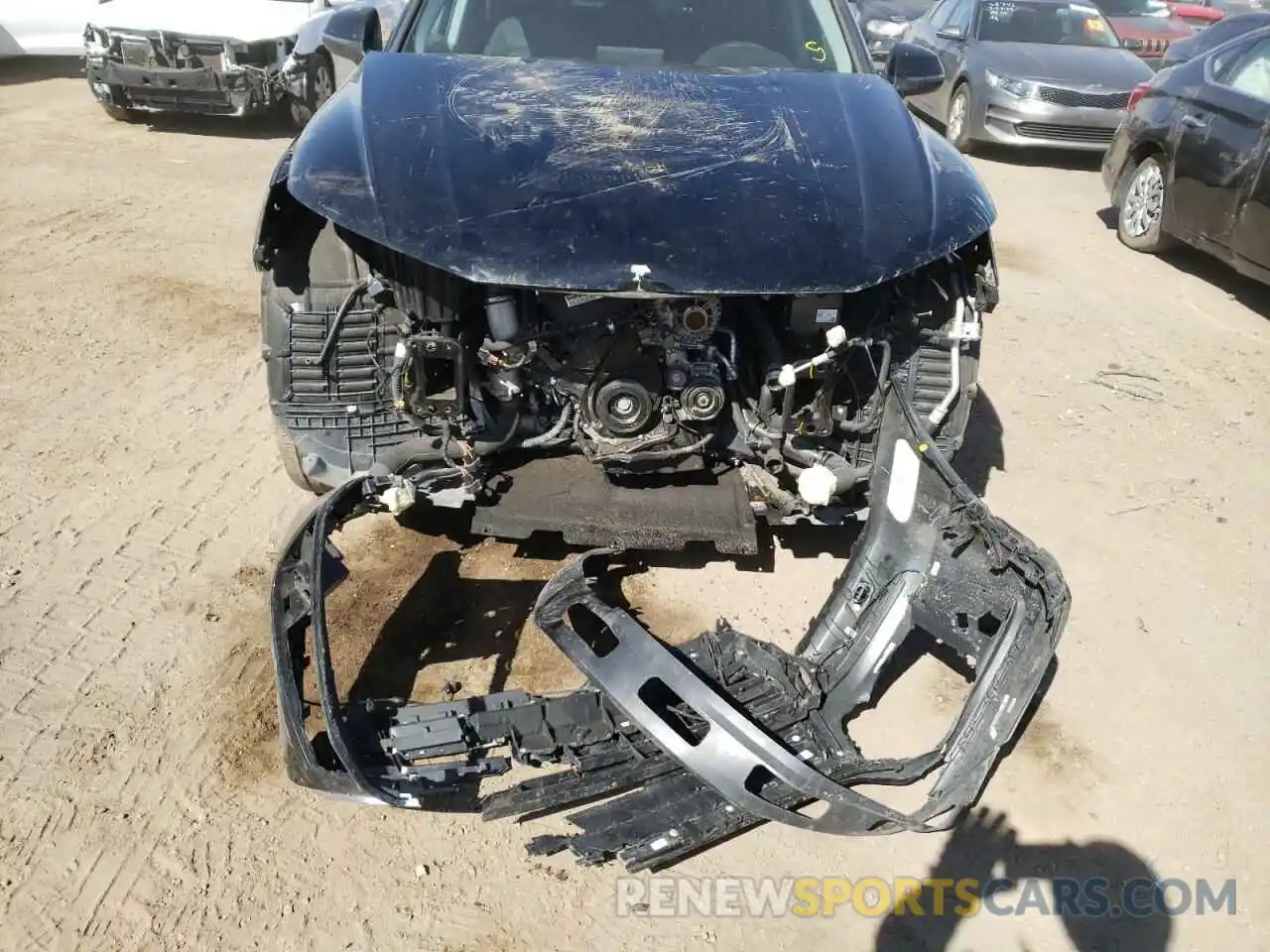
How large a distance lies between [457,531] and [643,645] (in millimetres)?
1536

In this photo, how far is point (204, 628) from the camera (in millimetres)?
3168

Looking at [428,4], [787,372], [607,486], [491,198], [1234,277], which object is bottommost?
[1234,277]

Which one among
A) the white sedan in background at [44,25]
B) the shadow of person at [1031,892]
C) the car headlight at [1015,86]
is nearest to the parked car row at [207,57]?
the white sedan in background at [44,25]

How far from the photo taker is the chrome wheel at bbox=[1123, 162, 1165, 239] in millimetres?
6992

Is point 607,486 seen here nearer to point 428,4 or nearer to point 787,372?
point 787,372

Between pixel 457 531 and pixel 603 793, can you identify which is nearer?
pixel 603 793

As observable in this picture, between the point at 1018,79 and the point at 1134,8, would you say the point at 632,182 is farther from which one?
the point at 1134,8

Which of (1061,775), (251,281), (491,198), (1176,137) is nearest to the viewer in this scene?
(491,198)

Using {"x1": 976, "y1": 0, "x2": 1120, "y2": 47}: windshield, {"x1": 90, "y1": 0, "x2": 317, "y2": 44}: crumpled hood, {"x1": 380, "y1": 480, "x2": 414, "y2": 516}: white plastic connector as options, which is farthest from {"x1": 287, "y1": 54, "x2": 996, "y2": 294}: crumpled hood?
{"x1": 976, "y1": 0, "x2": 1120, "y2": 47}: windshield

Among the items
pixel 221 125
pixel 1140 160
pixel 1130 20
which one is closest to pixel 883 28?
pixel 1130 20

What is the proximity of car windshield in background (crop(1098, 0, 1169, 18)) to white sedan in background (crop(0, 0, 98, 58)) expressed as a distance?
1272 cm

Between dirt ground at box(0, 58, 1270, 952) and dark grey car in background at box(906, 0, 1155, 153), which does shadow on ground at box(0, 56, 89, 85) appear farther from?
dark grey car in background at box(906, 0, 1155, 153)

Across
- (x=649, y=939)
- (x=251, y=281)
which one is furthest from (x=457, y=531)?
(x=251, y=281)

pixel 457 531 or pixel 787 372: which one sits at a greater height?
pixel 787 372
